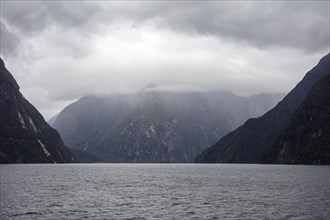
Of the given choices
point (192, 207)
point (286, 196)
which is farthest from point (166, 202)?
point (286, 196)

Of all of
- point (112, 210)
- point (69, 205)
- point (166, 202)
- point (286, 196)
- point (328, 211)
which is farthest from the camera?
point (286, 196)

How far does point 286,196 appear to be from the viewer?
102 metres

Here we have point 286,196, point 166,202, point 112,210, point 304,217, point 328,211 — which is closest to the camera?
point 304,217

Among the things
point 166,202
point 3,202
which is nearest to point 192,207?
point 166,202

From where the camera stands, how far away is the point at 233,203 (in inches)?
3546

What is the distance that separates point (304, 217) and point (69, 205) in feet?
159

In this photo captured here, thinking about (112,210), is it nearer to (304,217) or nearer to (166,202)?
(166,202)

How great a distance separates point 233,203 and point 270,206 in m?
9.31

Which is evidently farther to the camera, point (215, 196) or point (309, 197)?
point (215, 196)

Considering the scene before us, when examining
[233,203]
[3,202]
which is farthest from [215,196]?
[3,202]

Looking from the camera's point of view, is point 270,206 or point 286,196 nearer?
point 270,206

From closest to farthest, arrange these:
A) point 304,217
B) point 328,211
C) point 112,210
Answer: point 304,217 → point 328,211 → point 112,210

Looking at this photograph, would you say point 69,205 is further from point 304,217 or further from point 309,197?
point 309,197

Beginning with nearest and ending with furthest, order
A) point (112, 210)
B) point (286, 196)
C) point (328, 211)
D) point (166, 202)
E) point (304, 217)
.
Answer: point (304, 217), point (328, 211), point (112, 210), point (166, 202), point (286, 196)
